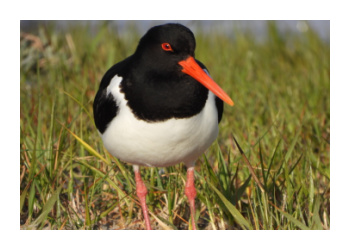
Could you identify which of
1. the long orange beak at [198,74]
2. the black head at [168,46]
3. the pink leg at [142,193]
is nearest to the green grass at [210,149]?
the pink leg at [142,193]

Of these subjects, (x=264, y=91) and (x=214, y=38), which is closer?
(x=264, y=91)

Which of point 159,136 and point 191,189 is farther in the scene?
point 191,189

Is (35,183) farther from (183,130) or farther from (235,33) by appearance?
(235,33)

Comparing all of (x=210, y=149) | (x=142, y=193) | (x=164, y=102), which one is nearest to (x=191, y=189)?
(x=142, y=193)

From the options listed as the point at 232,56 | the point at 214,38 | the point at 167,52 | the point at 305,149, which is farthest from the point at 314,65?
the point at 167,52

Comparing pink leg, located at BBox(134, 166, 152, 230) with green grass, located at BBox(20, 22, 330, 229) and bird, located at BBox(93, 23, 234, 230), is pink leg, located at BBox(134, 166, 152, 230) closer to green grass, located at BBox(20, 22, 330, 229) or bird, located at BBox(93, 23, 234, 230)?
green grass, located at BBox(20, 22, 330, 229)

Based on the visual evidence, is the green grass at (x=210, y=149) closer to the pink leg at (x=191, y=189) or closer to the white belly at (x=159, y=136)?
the pink leg at (x=191, y=189)

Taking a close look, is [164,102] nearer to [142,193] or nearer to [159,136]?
[159,136]

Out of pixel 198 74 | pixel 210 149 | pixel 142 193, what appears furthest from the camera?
pixel 210 149
